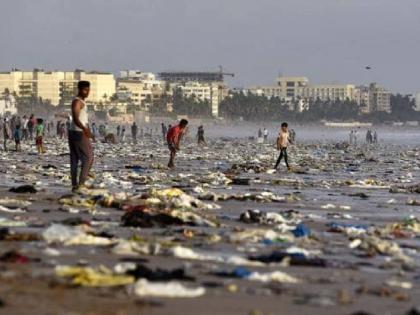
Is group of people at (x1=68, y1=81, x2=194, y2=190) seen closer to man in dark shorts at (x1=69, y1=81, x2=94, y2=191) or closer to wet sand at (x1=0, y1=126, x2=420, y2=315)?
man in dark shorts at (x1=69, y1=81, x2=94, y2=191)

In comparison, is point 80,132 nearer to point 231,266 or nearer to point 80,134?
point 80,134

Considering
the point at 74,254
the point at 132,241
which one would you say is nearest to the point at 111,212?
the point at 132,241

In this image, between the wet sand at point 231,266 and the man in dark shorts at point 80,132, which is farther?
the man in dark shorts at point 80,132

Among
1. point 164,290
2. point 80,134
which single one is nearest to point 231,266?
point 164,290

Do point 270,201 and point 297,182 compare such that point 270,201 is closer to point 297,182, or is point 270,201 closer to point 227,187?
point 227,187

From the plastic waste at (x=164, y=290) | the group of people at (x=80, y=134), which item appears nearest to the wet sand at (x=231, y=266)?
the plastic waste at (x=164, y=290)

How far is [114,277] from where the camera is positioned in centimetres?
740

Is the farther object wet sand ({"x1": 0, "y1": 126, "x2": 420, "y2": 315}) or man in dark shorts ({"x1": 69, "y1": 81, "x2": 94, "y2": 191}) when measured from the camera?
man in dark shorts ({"x1": 69, "y1": 81, "x2": 94, "y2": 191})

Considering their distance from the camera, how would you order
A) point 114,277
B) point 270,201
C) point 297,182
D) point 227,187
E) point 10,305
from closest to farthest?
1. point 10,305
2. point 114,277
3. point 270,201
4. point 227,187
5. point 297,182

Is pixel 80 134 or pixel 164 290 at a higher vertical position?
pixel 80 134

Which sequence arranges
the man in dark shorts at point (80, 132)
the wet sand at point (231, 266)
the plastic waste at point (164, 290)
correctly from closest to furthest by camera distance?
the wet sand at point (231, 266)
the plastic waste at point (164, 290)
the man in dark shorts at point (80, 132)

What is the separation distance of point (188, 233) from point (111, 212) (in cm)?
255

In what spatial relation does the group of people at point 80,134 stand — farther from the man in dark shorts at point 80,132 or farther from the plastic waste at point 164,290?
the plastic waste at point 164,290

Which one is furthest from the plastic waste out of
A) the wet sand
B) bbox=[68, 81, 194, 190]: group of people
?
bbox=[68, 81, 194, 190]: group of people
